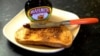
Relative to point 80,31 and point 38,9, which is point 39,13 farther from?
point 80,31

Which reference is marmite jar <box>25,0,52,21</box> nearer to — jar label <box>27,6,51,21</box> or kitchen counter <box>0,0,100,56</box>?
jar label <box>27,6,51,21</box>

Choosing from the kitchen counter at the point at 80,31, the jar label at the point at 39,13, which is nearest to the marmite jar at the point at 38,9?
the jar label at the point at 39,13

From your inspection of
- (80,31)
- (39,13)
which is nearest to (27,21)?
(39,13)

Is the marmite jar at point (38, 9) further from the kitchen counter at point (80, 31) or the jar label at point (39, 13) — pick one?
the kitchen counter at point (80, 31)

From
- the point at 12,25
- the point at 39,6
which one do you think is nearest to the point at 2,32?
the point at 12,25

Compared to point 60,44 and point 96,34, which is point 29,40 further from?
point 96,34
